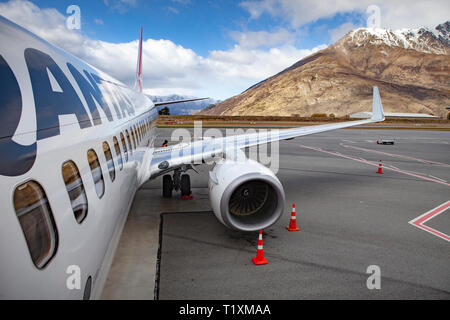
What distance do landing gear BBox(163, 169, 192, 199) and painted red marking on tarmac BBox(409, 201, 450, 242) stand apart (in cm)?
620

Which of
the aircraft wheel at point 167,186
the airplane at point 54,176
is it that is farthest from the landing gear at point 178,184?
the airplane at point 54,176

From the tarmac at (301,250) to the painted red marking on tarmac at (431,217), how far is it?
25 millimetres

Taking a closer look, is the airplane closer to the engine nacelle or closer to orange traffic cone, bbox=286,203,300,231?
the engine nacelle

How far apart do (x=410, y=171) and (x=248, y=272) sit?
12.6m

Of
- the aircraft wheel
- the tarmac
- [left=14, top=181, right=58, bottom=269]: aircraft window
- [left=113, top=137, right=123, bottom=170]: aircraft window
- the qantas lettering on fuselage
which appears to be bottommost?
the tarmac

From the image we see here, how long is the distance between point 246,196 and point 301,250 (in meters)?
1.56

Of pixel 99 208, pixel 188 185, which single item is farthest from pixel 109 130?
pixel 188 185

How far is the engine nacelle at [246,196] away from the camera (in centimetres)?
573

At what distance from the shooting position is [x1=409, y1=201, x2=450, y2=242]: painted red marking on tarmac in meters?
7.07

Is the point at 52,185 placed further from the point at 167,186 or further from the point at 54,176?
the point at 167,186

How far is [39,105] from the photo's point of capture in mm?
2791

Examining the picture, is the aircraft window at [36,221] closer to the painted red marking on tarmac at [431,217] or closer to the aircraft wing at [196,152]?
the aircraft wing at [196,152]

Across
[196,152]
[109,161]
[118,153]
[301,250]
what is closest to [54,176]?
[109,161]

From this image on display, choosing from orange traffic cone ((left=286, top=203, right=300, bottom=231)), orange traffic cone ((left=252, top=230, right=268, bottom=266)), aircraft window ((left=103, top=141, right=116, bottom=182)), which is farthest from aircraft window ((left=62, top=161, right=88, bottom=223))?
orange traffic cone ((left=286, top=203, right=300, bottom=231))
